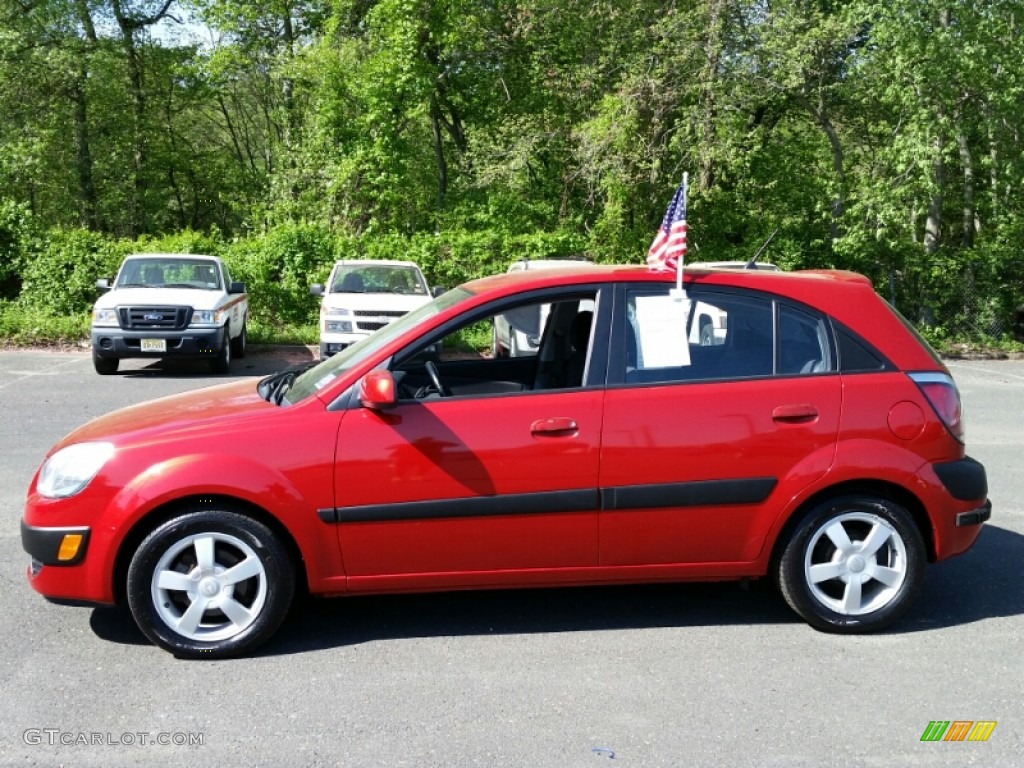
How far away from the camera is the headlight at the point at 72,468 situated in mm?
4336

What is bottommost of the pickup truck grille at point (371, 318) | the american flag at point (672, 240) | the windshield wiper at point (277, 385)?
the pickup truck grille at point (371, 318)

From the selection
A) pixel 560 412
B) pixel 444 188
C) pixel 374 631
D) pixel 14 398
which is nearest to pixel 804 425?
pixel 560 412

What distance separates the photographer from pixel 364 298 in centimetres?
1508

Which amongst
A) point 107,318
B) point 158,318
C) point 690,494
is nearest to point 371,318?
point 158,318

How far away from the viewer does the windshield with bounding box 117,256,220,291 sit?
1514cm

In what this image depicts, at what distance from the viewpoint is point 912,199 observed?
20.3m

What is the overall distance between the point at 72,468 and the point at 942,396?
3947 mm

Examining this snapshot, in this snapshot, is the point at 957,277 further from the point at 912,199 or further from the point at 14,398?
the point at 14,398

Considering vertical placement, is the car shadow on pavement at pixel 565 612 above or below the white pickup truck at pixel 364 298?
below

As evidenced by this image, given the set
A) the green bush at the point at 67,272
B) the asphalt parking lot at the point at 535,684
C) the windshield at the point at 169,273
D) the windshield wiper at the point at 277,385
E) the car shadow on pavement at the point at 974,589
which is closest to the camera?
the asphalt parking lot at the point at 535,684

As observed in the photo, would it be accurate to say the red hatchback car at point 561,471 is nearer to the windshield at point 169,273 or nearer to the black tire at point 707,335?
the black tire at point 707,335

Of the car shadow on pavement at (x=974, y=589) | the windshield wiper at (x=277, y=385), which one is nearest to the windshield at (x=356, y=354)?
the windshield wiper at (x=277, y=385)

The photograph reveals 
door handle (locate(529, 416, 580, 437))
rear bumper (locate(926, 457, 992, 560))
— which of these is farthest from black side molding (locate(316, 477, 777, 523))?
rear bumper (locate(926, 457, 992, 560))

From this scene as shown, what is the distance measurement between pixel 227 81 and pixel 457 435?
33.3 metres
